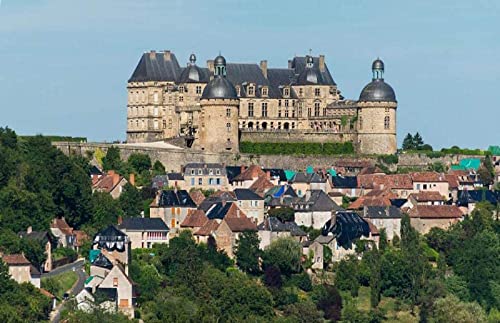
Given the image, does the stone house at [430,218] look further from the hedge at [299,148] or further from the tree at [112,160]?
the tree at [112,160]

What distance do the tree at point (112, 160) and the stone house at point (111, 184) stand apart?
3.15m

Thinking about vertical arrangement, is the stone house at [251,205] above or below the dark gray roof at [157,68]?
below

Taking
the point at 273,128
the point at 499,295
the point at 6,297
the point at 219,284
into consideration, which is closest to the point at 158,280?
the point at 219,284

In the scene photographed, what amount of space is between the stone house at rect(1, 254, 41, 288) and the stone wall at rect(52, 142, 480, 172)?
19.7 meters

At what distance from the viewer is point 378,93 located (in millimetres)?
98000

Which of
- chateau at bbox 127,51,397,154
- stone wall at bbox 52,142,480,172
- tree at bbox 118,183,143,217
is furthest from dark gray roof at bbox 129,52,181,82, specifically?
tree at bbox 118,183,143,217

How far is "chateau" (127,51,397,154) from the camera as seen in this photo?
96688mm

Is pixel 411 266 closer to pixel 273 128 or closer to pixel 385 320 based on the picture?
pixel 385 320

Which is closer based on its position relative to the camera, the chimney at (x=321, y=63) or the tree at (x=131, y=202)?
the tree at (x=131, y=202)

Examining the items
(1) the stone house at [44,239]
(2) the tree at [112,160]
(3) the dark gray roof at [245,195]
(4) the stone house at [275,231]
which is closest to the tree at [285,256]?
(4) the stone house at [275,231]

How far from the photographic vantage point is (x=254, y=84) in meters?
101

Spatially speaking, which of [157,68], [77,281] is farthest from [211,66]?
[77,281]

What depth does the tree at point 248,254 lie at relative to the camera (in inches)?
3216

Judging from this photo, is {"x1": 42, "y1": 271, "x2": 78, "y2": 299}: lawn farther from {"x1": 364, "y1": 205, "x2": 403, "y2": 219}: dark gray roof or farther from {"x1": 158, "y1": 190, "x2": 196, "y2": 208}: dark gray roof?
{"x1": 364, "y1": 205, "x2": 403, "y2": 219}: dark gray roof
